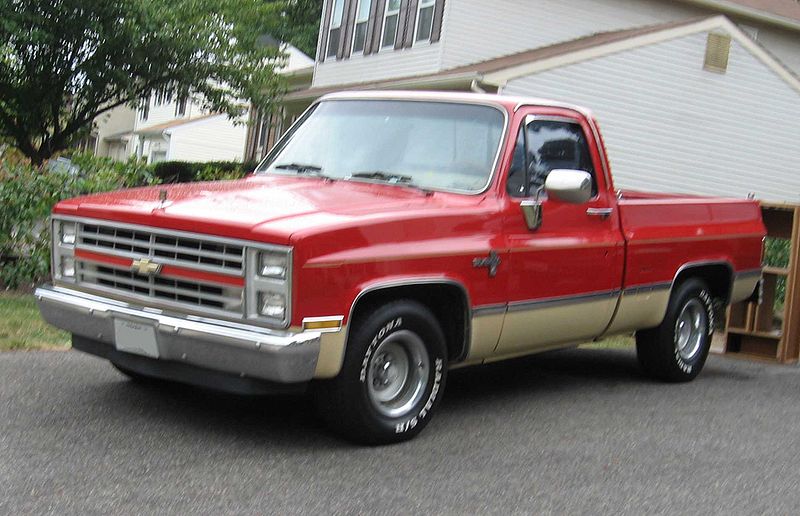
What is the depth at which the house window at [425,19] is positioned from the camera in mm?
21078

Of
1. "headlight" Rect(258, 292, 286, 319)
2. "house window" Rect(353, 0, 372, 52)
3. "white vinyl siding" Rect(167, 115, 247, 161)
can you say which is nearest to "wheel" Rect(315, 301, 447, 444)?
"headlight" Rect(258, 292, 286, 319)

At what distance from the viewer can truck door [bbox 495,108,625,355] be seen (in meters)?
6.25

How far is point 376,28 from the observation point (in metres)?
23.2

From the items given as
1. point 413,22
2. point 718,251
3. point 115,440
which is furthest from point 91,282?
point 413,22

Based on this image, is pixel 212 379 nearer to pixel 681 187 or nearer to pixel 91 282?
pixel 91 282

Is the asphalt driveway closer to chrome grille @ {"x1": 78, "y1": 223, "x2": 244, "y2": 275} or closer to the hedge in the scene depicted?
chrome grille @ {"x1": 78, "y1": 223, "x2": 244, "y2": 275}

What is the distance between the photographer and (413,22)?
2170 cm

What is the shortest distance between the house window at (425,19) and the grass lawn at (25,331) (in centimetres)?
1290

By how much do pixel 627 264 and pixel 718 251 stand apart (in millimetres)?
1341

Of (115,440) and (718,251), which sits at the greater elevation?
(718,251)

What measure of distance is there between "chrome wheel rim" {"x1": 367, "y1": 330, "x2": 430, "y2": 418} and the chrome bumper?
2.07 ft

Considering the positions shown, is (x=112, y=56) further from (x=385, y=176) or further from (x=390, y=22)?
(x=385, y=176)

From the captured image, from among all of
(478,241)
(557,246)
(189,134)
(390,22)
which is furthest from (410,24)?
(189,134)

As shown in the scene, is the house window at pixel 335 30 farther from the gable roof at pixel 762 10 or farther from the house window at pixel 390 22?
the gable roof at pixel 762 10
